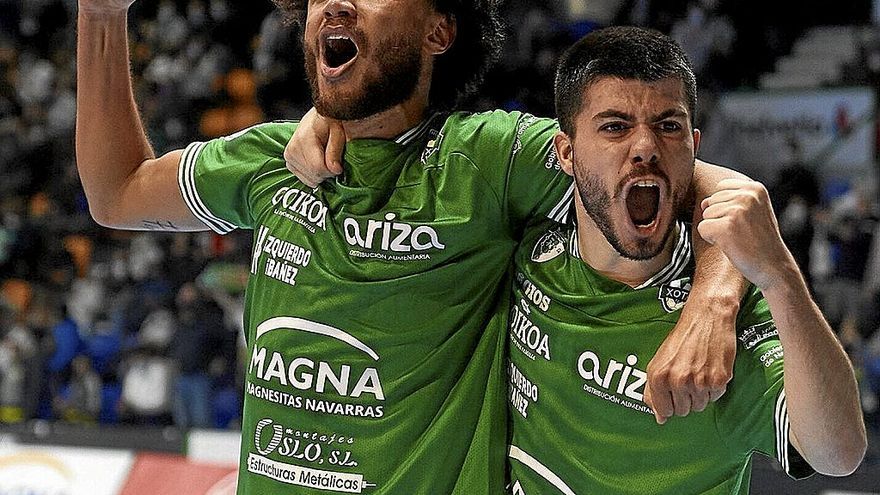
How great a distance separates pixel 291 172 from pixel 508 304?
1.79ft

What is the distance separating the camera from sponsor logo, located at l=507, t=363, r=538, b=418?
2203mm

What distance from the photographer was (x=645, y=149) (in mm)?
1982

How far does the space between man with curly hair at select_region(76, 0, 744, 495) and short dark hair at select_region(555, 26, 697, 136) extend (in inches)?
6.0

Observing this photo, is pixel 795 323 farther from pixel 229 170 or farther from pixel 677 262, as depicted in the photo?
pixel 229 170

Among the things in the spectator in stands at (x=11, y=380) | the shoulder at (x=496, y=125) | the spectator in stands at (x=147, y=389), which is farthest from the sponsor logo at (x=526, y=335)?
the spectator in stands at (x=11, y=380)

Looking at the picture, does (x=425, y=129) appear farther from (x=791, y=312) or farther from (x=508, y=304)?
(x=791, y=312)

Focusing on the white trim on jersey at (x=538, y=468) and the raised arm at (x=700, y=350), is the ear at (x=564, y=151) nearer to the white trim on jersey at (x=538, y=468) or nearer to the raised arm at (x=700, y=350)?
the raised arm at (x=700, y=350)

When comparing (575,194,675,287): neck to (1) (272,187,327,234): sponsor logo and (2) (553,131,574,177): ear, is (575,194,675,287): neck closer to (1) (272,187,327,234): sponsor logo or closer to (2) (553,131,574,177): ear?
(2) (553,131,574,177): ear

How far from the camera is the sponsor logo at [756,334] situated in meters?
1.98

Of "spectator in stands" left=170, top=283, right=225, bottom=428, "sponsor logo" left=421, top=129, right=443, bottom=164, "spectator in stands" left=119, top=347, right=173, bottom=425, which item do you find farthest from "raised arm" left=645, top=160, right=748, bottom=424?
"spectator in stands" left=119, top=347, right=173, bottom=425

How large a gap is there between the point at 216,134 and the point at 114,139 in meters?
9.08

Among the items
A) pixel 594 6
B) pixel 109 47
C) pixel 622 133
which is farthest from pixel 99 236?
pixel 622 133

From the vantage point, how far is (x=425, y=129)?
2408 mm

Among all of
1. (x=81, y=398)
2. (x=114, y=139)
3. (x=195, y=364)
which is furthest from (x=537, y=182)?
(x=81, y=398)
